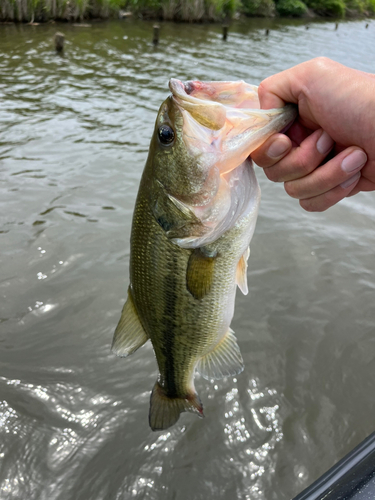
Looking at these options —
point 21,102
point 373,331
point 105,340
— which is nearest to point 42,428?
point 105,340

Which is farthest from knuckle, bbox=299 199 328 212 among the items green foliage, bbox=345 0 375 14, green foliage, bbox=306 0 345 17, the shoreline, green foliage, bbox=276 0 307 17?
green foliage, bbox=345 0 375 14

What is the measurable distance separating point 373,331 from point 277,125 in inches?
122

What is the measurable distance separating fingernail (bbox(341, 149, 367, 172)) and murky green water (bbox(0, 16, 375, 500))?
7.53ft

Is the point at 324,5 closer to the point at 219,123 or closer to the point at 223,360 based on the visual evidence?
the point at 219,123


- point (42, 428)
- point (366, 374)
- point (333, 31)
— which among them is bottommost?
point (42, 428)

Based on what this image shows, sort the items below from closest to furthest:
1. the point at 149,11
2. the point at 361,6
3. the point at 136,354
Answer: the point at 136,354 < the point at 149,11 < the point at 361,6

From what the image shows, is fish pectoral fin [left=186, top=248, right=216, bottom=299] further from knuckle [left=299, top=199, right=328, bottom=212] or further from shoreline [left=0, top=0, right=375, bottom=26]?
shoreline [left=0, top=0, right=375, bottom=26]

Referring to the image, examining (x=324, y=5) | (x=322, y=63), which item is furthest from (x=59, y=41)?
(x=324, y=5)

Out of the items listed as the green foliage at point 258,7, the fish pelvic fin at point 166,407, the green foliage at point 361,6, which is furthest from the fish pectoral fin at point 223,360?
the green foliage at point 361,6

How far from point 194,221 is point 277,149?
0.55 meters

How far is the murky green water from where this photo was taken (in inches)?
113

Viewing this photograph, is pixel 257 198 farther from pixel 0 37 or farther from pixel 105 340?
pixel 0 37

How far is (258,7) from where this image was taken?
2864cm

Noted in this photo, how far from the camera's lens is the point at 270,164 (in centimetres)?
197
